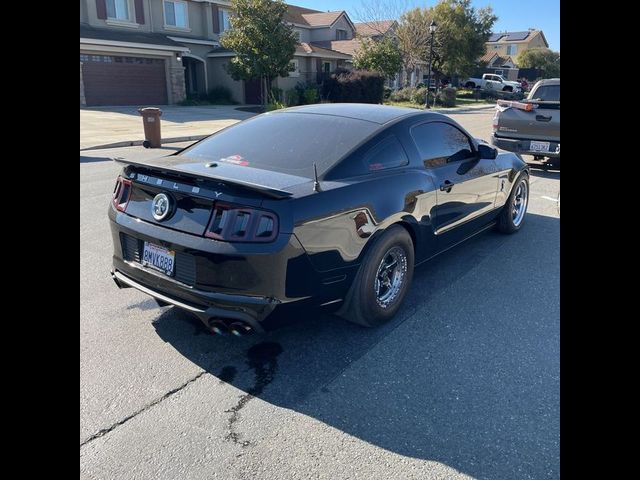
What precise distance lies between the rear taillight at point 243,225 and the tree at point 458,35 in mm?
42242

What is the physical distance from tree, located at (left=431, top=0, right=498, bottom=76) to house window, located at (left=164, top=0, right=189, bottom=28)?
20.5 meters

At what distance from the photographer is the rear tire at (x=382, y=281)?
3436mm

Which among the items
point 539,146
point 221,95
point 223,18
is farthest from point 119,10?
point 539,146

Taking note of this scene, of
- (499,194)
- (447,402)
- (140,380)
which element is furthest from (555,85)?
(140,380)

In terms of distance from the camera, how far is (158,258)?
10.5ft

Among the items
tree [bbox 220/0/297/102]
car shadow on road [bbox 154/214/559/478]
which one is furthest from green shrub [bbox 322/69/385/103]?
car shadow on road [bbox 154/214/559/478]

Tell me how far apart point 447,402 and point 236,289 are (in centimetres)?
137

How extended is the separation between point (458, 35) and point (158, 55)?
1033 inches

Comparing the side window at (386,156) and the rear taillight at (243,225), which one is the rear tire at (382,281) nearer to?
the side window at (386,156)

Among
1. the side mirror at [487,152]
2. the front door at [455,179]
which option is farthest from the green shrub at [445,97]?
the side mirror at [487,152]

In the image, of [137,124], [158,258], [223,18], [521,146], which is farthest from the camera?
[223,18]

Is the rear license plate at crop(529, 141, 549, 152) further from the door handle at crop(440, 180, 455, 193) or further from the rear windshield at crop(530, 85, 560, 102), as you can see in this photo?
the door handle at crop(440, 180, 455, 193)

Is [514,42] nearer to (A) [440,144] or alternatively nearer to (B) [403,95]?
(B) [403,95]
